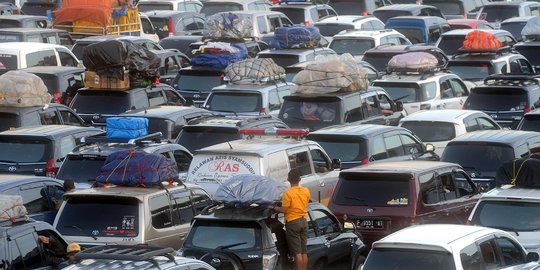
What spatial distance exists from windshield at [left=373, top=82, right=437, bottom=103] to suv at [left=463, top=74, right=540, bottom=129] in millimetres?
1158

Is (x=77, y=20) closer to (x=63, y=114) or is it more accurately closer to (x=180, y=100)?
(x=180, y=100)

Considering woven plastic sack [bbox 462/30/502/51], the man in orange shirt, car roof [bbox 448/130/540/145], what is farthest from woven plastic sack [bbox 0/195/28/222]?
woven plastic sack [bbox 462/30/502/51]

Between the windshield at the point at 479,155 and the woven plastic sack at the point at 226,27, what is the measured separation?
1233 cm

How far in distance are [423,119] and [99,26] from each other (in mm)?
13185

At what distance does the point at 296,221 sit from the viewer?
15844 millimetres

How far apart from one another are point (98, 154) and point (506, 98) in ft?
31.4

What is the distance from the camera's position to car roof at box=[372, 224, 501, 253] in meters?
13.8

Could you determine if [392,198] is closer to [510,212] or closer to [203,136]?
[510,212]

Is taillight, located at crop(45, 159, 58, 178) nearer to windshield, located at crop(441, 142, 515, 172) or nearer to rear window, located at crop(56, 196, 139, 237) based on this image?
rear window, located at crop(56, 196, 139, 237)

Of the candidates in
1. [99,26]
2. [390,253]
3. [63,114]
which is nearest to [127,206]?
[390,253]

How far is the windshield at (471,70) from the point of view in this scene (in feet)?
101

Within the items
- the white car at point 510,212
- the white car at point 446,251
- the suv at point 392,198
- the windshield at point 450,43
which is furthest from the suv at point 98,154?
the windshield at point 450,43

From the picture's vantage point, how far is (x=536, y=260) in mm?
14656

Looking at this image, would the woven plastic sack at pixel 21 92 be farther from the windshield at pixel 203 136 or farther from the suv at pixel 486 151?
the suv at pixel 486 151
